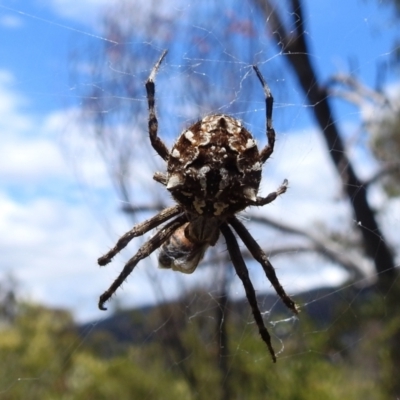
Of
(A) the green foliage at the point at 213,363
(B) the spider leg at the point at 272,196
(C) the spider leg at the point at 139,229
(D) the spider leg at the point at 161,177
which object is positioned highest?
(D) the spider leg at the point at 161,177

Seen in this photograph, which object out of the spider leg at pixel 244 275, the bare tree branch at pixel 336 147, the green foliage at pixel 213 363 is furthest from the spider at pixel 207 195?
the bare tree branch at pixel 336 147

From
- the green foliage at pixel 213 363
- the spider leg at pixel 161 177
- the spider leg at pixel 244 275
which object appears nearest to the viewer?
the spider leg at pixel 161 177

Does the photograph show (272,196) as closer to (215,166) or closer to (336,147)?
(215,166)

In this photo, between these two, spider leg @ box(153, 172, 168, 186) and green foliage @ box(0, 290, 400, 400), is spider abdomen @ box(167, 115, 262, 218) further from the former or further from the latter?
green foliage @ box(0, 290, 400, 400)

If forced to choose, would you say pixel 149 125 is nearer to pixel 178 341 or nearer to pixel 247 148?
pixel 247 148

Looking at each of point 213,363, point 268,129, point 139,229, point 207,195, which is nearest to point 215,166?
point 207,195

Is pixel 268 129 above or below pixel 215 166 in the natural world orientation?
above

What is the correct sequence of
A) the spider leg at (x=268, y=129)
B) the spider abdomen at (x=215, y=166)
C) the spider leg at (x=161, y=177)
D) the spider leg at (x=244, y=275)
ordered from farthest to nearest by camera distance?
the spider leg at (x=244, y=275) → the spider leg at (x=161, y=177) → the spider leg at (x=268, y=129) → the spider abdomen at (x=215, y=166)

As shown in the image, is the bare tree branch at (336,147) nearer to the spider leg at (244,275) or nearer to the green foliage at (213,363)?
the green foliage at (213,363)
